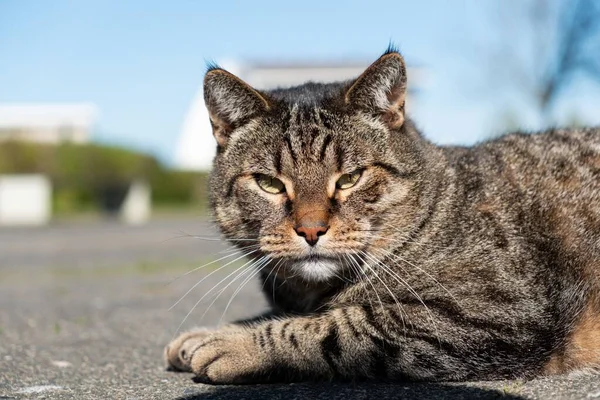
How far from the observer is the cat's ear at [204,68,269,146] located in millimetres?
3457

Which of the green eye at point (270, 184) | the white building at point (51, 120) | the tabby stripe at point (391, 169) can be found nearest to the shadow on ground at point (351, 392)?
the green eye at point (270, 184)

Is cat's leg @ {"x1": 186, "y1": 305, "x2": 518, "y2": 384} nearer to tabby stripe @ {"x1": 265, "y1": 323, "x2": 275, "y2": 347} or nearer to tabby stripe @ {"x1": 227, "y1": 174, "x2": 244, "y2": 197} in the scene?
tabby stripe @ {"x1": 265, "y1": 323, "x2": 275, "y2": 347}

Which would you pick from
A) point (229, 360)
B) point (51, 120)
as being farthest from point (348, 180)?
point (51, 120)

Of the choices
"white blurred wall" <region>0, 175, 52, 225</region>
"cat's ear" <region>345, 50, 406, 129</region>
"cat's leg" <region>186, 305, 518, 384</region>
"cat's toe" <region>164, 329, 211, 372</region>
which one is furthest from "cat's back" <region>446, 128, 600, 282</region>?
"white blurred wall" <region>0, 175, 52, 225</region>

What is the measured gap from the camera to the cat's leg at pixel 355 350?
289cm

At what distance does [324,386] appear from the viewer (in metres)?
2.89

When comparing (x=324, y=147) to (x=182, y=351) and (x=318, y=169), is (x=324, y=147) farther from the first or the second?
(x=182, y=351)

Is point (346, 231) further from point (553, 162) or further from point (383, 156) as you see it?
point (553, 162)

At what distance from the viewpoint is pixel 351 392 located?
9.09 ft

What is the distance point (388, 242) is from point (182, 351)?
114 centimetres

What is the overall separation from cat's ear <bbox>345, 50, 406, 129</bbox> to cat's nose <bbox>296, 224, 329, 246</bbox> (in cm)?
72

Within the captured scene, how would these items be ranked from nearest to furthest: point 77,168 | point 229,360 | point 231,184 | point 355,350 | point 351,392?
point 351,392, point 355,350, point 229,360, point 231,184, point 77,168

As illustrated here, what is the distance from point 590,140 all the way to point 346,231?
1.60m

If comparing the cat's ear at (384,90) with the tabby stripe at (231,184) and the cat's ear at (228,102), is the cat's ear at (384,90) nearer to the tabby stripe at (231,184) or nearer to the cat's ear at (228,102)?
the cat's ear at (228,102)
